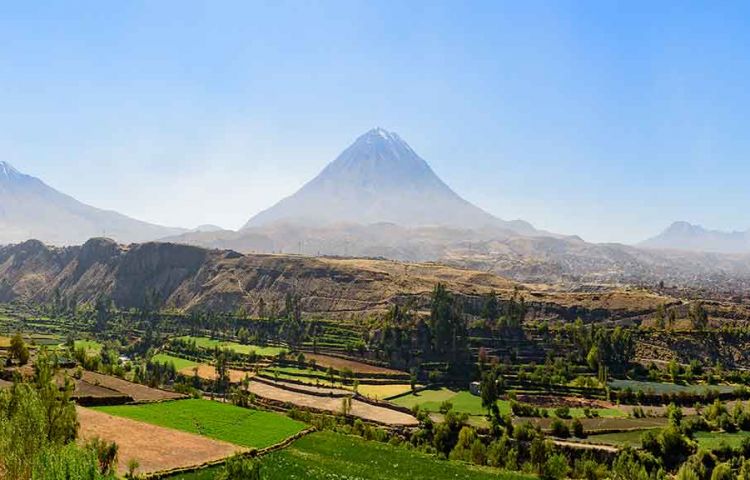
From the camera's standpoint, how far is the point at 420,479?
5641cm

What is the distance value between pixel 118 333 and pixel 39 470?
17403cm

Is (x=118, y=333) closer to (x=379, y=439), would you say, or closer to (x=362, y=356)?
(x=362, y=356)

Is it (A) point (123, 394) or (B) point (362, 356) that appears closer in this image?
(A) point (123, 394)

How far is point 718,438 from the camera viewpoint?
83.9 meters

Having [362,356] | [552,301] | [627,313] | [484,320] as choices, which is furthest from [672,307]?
[362,356]

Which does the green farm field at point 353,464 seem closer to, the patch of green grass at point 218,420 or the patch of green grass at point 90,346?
the patch of green grass at point 218,420

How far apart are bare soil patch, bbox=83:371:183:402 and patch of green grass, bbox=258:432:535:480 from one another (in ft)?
82.5

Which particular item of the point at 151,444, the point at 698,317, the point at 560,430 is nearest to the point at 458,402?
the point at 560,430

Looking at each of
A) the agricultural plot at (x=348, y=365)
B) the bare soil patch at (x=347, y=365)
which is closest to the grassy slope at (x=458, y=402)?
the agricultural plot at (x=348, y=365)

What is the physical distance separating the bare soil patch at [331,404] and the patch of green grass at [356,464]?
21.6m

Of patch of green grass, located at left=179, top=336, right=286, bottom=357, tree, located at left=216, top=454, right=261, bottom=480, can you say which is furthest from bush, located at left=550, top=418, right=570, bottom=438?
patch of green grass, located at left=179, top=336, right=286, bottom=357

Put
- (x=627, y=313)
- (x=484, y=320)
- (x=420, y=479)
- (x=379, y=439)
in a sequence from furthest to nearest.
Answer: (x=627, y=313) < (x=484, y=320) < (x=379, y=439) < (x=420, y=479)

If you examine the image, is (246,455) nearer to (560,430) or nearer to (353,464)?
(353,464)

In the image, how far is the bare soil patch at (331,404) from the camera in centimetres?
9506
